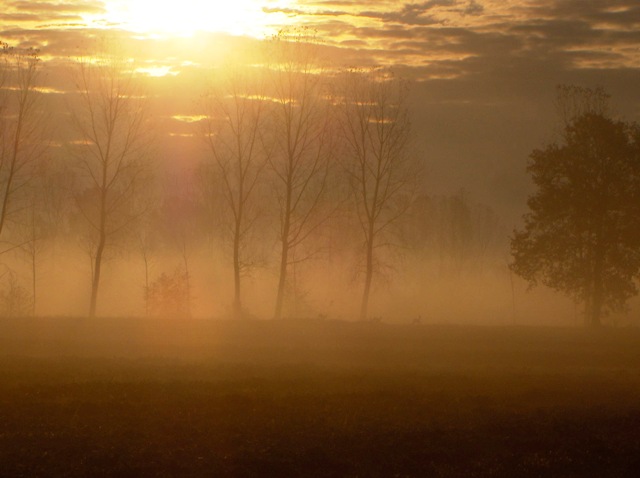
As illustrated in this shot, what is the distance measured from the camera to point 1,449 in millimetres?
12836

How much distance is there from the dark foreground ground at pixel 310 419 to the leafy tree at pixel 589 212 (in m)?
20.7

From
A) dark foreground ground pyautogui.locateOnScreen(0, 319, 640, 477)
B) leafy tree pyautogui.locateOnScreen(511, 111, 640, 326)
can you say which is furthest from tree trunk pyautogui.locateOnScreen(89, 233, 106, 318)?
leafy tree pyautogui.locateOnScreen(511, 111, 640, 326)

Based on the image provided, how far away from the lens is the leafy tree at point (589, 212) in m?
45.9

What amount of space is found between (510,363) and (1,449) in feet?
67.4

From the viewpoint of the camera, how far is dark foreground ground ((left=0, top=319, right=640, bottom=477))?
13.0 meters

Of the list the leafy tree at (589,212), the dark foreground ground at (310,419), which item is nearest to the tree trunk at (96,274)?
the dark foreground ground at (310,419)

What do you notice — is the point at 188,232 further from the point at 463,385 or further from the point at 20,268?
the point at 463,385

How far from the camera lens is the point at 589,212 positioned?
151ft

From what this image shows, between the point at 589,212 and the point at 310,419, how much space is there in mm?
34917

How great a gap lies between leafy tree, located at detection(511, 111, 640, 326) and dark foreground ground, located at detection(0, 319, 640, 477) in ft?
67.8

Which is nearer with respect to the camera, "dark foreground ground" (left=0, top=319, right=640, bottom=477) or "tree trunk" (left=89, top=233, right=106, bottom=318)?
"dark foreground ground" (left=0, top=319, right=640, bottom=477)

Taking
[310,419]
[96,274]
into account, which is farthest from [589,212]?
[310,419]

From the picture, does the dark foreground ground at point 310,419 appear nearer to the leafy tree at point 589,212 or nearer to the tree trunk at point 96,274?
the tree trunk at point 96,274

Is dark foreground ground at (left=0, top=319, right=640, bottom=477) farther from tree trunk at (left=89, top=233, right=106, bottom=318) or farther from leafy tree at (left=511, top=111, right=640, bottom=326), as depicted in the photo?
leafy tree at (left=511, top=111, right=640, bottom=326)
